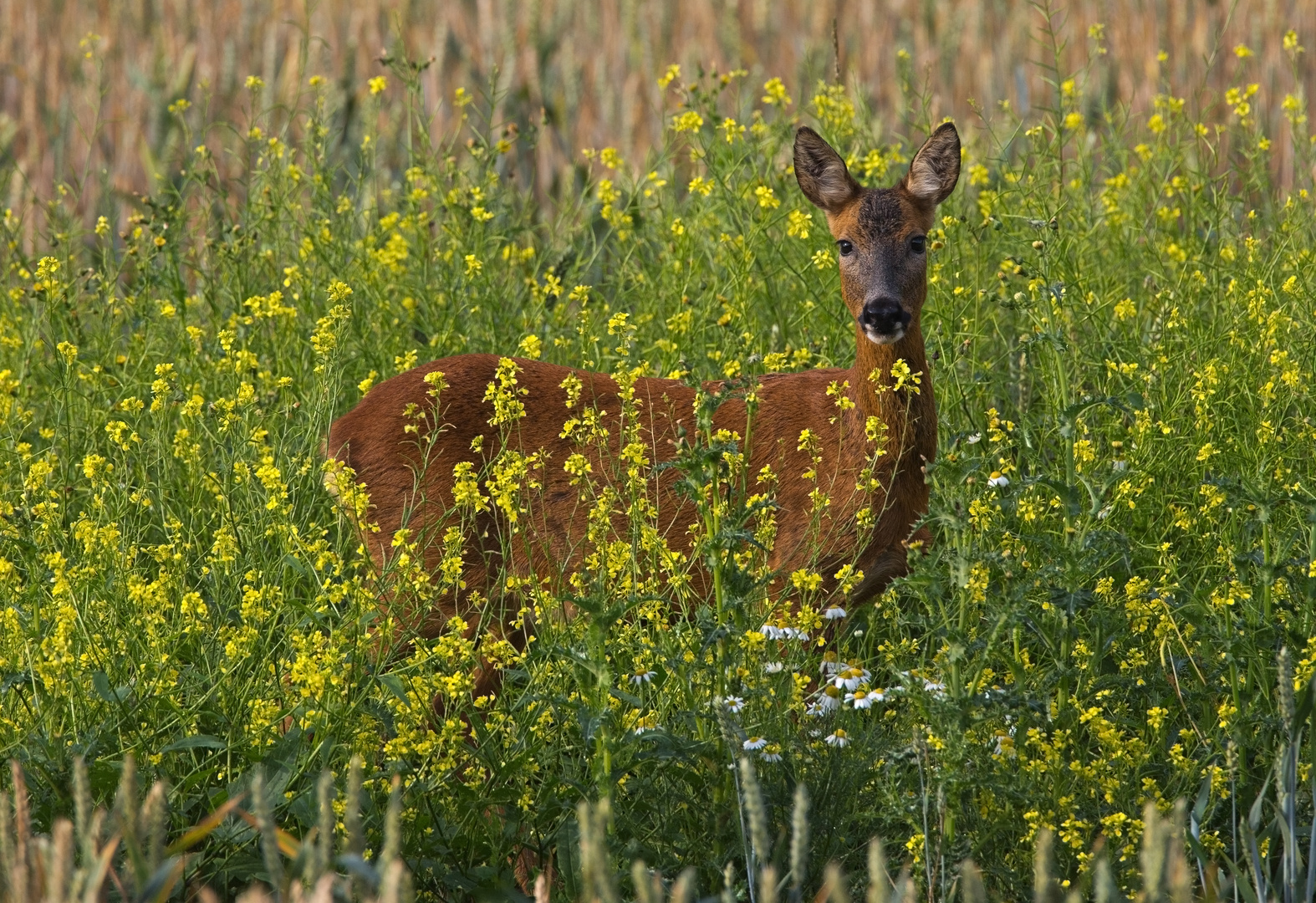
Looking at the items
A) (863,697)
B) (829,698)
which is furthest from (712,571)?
(863,697)

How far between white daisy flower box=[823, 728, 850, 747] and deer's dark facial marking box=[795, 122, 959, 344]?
145 centimetres

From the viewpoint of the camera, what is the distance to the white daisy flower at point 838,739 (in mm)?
3482

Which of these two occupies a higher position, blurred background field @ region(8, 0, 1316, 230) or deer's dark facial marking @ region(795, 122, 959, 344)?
blurred background field @ region(8, 0, 1316, 230)

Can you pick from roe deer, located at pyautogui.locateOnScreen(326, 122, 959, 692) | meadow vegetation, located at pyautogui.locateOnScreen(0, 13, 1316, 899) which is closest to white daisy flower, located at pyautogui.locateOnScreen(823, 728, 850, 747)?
meadow vegetation, located at pyautogui.locateOnScreen(0, 13, 1316, 899)

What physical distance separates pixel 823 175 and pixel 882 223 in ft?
1.19

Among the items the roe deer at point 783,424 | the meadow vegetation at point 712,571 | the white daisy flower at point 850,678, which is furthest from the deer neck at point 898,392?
the white daisy flower at point 850,678

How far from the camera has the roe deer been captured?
15.3ft

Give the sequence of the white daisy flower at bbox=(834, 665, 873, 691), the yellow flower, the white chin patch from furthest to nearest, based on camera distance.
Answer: the yellow flower
the white chin patch
the white daisy flower at bbox=(834, 665, 873, 691)

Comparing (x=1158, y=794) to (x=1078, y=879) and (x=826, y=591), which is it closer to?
(x=1078, y=879)

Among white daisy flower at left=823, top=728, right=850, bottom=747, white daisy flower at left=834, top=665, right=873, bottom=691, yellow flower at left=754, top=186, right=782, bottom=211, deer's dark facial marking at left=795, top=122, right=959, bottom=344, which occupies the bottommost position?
white daisy flower at left=823, top=728, right=850, bottom=747

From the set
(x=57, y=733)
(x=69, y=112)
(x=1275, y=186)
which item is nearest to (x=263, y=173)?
(x=57, y=733)

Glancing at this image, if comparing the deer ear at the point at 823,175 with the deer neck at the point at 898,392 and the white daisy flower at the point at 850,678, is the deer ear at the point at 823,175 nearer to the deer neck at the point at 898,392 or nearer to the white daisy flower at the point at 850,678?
the deer neck at the point at 898,392

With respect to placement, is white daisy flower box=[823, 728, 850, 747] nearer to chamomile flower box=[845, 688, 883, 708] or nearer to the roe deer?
chamomile flower box=[845, 688, 883, 708]

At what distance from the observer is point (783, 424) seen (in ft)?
16.2
